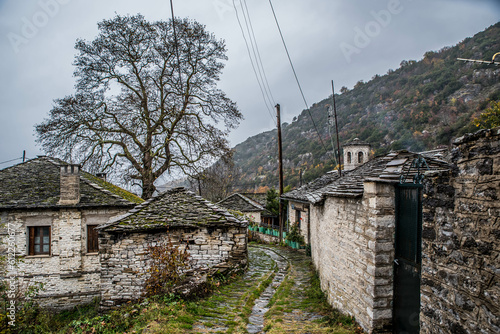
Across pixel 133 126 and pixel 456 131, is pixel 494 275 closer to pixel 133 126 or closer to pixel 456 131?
pixel 133 126

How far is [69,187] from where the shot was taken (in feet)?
35.6

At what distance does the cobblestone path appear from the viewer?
200 inches

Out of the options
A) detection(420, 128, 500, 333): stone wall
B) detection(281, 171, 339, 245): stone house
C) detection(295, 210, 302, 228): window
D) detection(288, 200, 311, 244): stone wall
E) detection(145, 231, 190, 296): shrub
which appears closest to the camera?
detection(420, 128, 500, 333): stone wall

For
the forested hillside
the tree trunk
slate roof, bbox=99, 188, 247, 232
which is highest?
the forested hillside

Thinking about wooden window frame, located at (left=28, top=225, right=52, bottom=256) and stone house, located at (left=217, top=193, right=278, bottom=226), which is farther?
stone house, located at (left=217, top=193, right=278, bottom=226)

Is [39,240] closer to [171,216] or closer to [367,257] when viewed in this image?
[171,216]

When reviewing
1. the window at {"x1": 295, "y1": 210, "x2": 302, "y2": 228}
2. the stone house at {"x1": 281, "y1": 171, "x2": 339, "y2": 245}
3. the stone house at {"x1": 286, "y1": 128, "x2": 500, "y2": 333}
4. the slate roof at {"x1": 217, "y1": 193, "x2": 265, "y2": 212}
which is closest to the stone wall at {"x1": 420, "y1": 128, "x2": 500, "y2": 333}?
the stone house at {"x1": 286, "y1": 128, "x2": 500, "y2": 333}

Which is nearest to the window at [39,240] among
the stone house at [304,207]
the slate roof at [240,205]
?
the stone house at [304,207]

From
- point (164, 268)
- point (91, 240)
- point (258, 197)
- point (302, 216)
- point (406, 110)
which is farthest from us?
point (406, 110)

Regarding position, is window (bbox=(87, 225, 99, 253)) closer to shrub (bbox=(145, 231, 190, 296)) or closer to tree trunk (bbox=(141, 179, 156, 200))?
tree trunk (bbox=(141, 179, 156, 200))

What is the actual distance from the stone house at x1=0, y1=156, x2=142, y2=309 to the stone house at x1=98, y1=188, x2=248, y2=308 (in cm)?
388

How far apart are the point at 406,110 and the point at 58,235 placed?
45.3 meters

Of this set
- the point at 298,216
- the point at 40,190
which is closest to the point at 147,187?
the point at 40,190

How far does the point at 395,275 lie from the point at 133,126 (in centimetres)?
1401
